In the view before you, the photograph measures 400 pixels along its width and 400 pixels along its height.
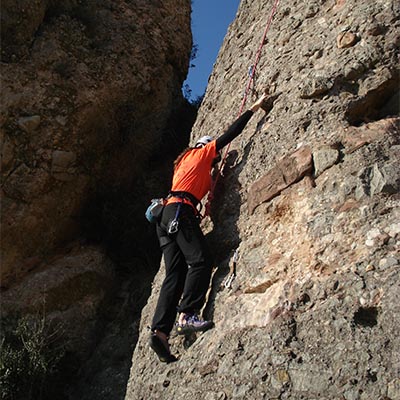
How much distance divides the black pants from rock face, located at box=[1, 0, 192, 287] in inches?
120

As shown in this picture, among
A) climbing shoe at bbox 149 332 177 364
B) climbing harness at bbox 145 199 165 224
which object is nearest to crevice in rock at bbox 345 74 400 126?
climbing harness at bbox 145 199 165 224

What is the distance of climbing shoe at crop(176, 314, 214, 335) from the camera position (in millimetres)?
4805

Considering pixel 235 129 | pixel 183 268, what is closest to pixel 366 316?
pixel 183 268

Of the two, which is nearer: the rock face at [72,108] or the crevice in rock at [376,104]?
the crevice in rock at [376,104]

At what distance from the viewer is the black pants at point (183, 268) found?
16.4 ft

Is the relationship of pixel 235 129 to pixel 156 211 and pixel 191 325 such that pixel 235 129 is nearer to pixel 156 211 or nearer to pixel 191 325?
pixel 156 211

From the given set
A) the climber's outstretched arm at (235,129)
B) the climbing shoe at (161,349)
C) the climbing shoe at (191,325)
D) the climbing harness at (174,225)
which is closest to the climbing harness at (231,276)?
the climbing shoe at (191,325)

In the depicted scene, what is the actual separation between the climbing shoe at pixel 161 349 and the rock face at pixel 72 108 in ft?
11.0

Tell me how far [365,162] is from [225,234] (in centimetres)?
151

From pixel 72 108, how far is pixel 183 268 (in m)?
4.03

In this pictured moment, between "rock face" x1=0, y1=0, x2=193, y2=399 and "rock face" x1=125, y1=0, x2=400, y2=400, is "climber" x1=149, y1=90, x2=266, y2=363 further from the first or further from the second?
"rock face" x1=0, y1=0, x2=193, y2=399

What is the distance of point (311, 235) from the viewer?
4.41 m

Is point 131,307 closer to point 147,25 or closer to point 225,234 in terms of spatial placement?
point 225,234

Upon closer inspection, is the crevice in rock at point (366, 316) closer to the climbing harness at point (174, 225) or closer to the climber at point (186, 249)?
the climber at point (186, 249)
